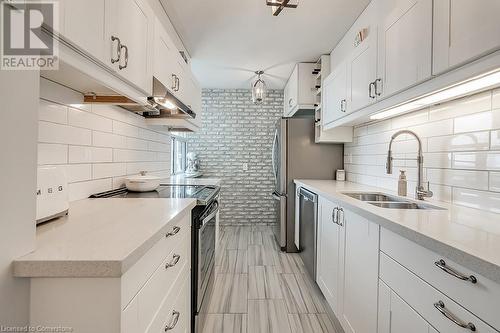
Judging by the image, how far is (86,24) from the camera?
3.06ft

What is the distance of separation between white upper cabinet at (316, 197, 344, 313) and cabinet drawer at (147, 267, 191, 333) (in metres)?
1.00

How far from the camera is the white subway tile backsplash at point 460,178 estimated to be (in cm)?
127

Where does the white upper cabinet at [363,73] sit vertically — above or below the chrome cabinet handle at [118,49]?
above

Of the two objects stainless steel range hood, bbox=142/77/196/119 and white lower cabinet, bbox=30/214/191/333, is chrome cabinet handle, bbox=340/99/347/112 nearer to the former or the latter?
stainless steel range hood, bbox=142/77/196/119

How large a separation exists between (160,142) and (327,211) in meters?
1.89

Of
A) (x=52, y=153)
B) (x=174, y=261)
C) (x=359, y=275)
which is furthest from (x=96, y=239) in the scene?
(x=359, y=275)

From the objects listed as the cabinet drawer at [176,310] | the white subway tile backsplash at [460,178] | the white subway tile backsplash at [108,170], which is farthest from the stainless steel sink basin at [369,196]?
the white subway tile backsplash at [108,170]

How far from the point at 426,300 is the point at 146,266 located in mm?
953

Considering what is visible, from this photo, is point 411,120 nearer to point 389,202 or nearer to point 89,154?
point 389,202

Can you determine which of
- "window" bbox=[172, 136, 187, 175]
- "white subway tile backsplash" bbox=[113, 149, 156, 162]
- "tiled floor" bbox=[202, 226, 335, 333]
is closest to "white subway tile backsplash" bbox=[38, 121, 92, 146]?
"white subway tile backsplash" bbox=[113, 149, 156, 162]

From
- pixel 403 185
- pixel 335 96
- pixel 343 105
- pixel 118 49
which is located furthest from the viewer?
pixel 335 96

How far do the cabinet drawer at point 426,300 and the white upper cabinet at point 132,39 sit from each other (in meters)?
1.50

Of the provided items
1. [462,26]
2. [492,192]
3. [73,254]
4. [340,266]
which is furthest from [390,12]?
[73,254]

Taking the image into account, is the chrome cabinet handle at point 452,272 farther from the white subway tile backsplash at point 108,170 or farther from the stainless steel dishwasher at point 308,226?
the white subway tile backsplash at point 108,170
